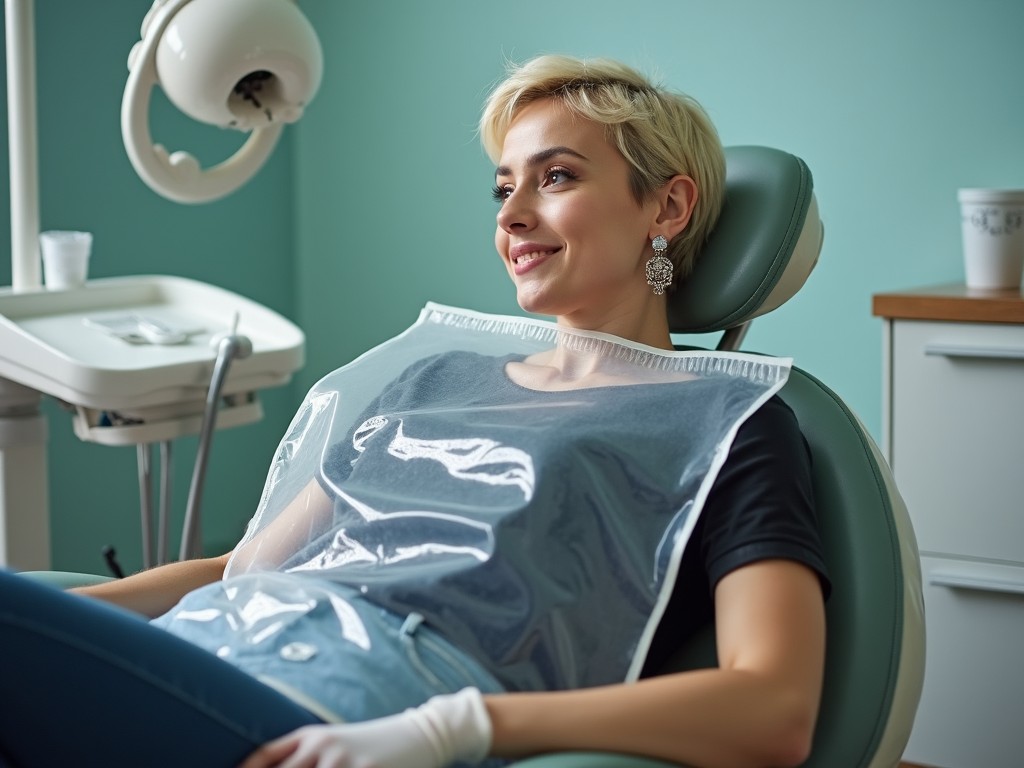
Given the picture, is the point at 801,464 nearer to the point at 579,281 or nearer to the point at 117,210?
the point at 579,281

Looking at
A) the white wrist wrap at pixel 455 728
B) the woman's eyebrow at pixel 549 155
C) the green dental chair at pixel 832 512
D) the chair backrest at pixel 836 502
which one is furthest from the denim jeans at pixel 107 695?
the woman's eyebrow at pixel 549 155

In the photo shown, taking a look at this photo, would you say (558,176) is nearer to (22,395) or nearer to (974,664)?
(22,395)

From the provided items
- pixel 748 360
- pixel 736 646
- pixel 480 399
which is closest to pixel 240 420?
pixel 480 399

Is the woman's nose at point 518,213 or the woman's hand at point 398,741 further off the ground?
the woman's nose at point 518,213

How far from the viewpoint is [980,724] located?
1.99 metres

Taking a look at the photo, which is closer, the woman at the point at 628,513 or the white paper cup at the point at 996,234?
the woman at the point at 628,513

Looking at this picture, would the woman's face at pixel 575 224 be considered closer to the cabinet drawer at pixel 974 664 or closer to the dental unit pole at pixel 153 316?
the dental unit pole at pixel 153 316

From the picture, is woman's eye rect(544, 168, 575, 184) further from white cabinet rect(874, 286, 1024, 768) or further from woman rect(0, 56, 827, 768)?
white cabinet rect(874, 286, 1024, 768)

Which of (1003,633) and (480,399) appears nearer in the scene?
(480,399)

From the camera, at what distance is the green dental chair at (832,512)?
Answer: 3.59ft

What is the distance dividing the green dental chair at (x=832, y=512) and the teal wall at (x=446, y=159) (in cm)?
100

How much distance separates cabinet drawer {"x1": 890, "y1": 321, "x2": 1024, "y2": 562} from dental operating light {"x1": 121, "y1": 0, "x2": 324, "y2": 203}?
105cm

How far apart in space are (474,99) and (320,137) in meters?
0.47

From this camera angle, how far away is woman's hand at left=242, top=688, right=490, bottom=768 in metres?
0.88
